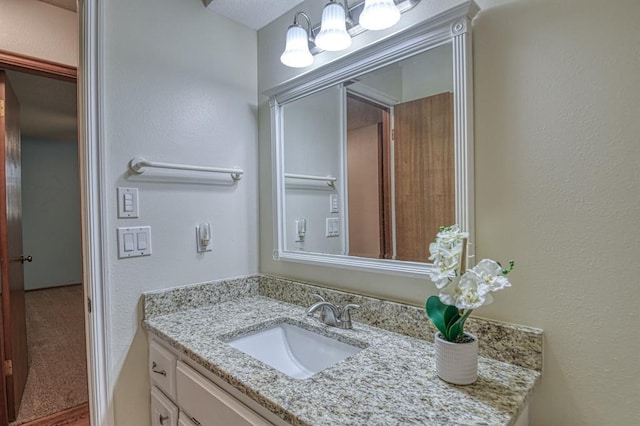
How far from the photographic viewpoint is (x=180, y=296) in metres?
1.40

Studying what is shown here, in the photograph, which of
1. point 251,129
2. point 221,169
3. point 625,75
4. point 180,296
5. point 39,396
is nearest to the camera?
point 625,75

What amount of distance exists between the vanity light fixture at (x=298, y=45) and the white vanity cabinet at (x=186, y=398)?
1192 millimetres

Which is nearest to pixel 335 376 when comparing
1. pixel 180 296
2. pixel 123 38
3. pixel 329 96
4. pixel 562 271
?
pixel 562 271

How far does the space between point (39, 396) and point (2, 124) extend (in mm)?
1613

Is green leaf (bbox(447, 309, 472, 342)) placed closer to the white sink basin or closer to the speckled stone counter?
the speckled stone counter

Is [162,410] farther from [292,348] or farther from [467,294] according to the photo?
[467,294]

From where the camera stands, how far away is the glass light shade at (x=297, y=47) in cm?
132

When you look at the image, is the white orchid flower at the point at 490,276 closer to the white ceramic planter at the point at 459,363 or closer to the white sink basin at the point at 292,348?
the white ceramic planter at the point at 459,363

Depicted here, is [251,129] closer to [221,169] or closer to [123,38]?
[221,169]

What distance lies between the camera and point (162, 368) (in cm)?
119

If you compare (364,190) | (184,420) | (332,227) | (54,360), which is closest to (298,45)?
(364,190)

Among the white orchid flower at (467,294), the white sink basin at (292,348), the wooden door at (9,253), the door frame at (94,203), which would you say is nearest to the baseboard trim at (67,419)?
the wooden door at (9,253)

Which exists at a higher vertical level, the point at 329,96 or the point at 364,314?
the point at 329,96

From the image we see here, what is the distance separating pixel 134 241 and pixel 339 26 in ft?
3.68
